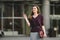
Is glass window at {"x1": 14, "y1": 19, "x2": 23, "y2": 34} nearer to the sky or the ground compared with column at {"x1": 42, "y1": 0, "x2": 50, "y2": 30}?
nearer to the ground

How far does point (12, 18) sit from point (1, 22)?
1351 mm

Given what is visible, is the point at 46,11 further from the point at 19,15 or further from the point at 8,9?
the point at 8,9

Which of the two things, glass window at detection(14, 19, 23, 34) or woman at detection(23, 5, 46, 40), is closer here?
woman at detection(23, 5, 46, 40)

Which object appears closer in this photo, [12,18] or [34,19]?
[34,19]

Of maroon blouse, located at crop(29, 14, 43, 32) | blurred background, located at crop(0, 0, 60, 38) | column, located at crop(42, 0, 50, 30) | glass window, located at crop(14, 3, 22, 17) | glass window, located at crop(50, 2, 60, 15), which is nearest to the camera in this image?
maroon blouse, located at crop(29, 14, 43, 32)

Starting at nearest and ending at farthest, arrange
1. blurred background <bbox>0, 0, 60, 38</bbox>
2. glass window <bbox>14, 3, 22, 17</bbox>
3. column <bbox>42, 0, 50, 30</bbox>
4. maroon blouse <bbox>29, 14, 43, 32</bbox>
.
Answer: maroon blouse <bbox>29, 14, 43, 32</bbox> → column <bbox>42, 0, 50, 30</bbox> → blurred background <bbox>0, 0, 60, 38</bbox> → glass window <bbox>14, 3, 22, 17</bbox>

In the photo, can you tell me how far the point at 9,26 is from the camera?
27406 mm

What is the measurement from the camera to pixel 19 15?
90.2ft

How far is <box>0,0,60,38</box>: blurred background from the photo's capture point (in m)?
27.3

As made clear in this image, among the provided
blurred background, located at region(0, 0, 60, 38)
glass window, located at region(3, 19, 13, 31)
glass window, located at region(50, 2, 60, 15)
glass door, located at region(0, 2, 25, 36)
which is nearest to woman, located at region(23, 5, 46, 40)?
blurred background, located at region(0, 0, 60, 38)

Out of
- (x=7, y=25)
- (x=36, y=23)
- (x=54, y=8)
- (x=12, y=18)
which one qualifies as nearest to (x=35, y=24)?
(x=36, y=23)

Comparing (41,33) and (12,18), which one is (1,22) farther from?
(41,33)

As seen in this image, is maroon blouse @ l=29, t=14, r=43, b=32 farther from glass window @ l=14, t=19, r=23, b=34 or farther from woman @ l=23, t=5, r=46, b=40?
glass window @ l=14, t=19, r=23, b=34

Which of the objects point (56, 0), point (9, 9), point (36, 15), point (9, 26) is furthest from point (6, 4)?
point (36, 15)
